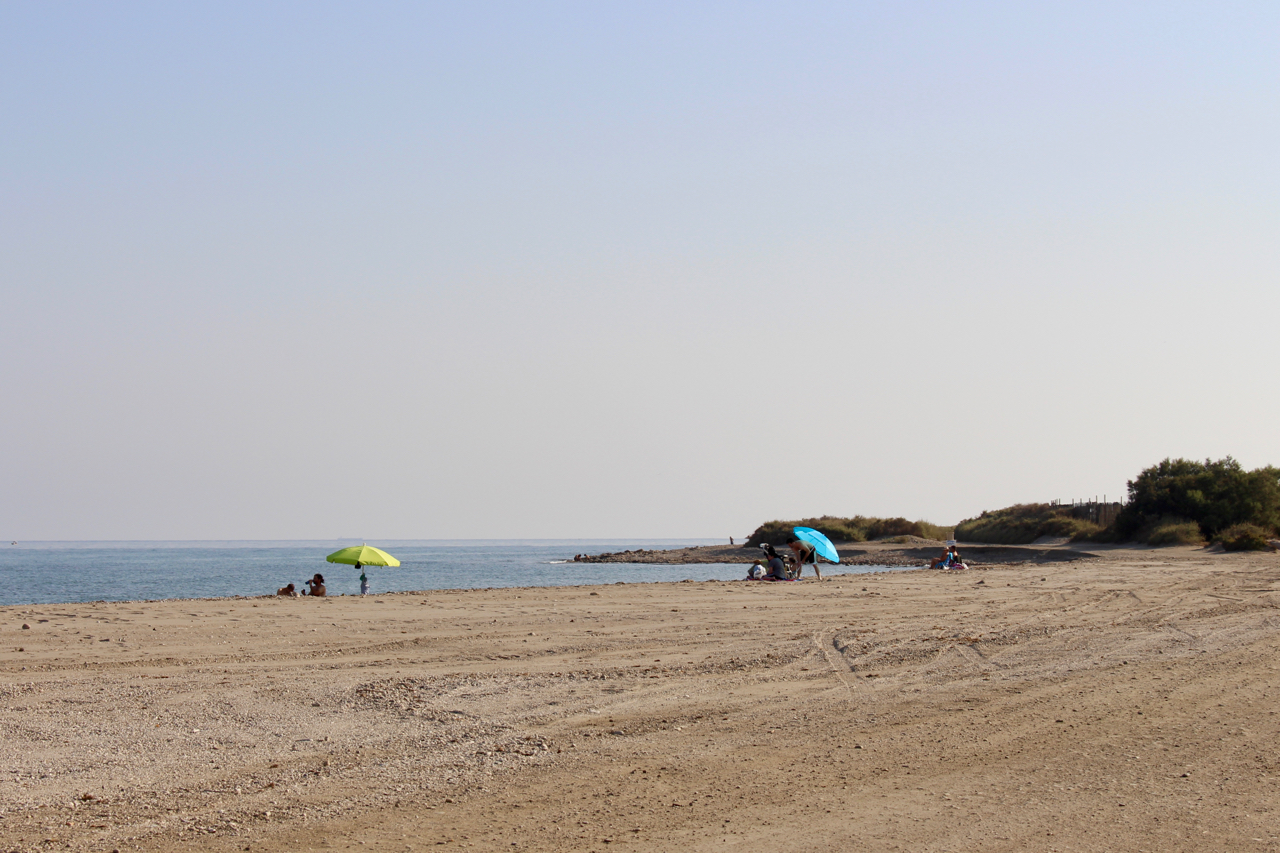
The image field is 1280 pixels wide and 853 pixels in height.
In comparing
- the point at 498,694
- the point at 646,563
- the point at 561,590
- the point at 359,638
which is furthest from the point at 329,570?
the point at 498,694

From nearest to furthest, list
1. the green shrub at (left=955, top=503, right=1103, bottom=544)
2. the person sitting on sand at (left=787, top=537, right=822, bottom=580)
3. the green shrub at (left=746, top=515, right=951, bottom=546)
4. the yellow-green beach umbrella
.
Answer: the yellow-green beach umbrella
the person sitting on sand at (left=787, top=537, right=822, bottom=580)
the green shrub at (left=955, top=503, right=1103, bottom=544)
the green shrub at (left=746, top=515, right=951, bottom=546)

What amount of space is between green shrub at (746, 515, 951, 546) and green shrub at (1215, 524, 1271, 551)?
40033 millimetres

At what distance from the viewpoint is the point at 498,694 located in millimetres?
10539

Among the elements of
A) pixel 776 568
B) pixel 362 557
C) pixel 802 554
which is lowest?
pixel 776 568

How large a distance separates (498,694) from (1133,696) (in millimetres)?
6349

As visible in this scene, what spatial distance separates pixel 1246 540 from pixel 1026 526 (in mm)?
28183

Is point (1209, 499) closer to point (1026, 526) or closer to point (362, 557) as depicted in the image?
point (1026, 526)

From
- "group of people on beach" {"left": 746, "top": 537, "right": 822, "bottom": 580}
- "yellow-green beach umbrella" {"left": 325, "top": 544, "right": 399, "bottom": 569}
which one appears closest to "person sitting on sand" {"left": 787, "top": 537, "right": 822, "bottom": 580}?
"group of people on beach" {"left": 746, "top": 537, "right": 822, "bottom": 580}

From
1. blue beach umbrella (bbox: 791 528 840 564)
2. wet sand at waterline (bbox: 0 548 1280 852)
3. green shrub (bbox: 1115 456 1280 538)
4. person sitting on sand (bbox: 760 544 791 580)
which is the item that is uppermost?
green shrub (bbox: 1115 456 1280 538)

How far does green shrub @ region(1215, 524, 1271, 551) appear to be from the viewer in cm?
4203

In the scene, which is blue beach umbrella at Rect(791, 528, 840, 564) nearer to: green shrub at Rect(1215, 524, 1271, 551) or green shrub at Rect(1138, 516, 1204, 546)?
green shrub at Rect(1215, 524, 1271, 551)

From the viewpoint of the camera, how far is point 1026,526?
231ft

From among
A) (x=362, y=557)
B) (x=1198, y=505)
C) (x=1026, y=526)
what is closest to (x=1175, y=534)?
(x=1198, y=505)

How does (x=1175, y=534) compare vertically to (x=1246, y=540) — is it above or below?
above
